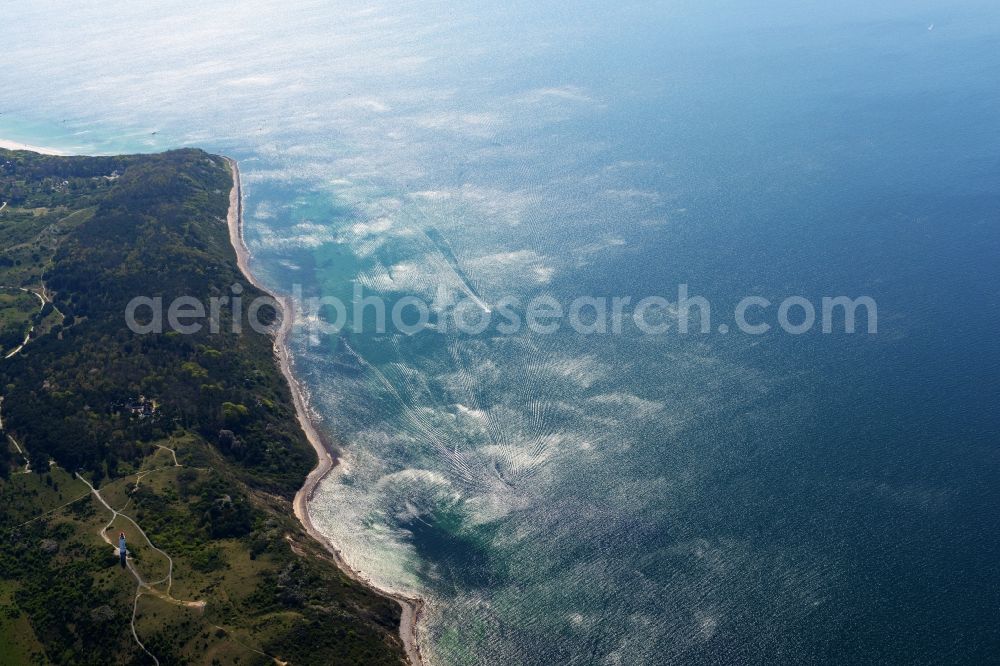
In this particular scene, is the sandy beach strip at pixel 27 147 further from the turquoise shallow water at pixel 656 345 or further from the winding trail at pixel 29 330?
the winding trail at pixel 29 330

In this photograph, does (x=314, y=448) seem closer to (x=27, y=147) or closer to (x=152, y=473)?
(x=152, y=473)

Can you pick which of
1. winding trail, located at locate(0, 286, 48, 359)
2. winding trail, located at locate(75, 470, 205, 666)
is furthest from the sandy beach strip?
winding trail, located at locate(75, 470, 205, 666)

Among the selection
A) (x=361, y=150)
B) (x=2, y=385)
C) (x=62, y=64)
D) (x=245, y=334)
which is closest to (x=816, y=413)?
(x=245, y=334)

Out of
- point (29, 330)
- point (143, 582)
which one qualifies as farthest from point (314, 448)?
point (29, 330)

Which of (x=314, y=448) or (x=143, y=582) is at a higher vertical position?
(x=143, y=582)

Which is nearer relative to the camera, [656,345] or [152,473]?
[152,473]

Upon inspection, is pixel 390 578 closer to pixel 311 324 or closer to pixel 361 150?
pixel 311 324

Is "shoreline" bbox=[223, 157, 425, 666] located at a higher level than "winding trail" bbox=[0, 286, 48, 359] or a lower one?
lower

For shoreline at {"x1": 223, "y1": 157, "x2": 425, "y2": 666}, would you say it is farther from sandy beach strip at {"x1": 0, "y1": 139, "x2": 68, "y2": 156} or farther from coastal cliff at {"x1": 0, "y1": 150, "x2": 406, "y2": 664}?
sandy beach strip at {"x1": 0, "y1": 139, "x2": 68, "y2": 156}
